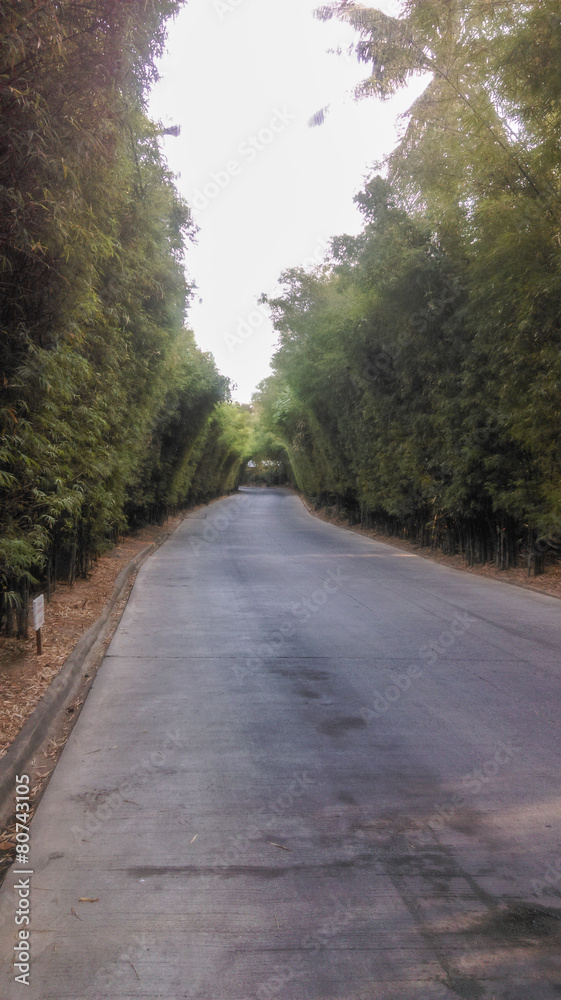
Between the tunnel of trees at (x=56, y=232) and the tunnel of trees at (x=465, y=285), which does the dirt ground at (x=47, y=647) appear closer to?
the tunnel of trees at (x=56, y=232)

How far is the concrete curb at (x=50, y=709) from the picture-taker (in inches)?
135

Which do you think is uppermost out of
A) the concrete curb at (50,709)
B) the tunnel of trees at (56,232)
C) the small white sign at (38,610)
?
the tunnel of trees at (56,232)

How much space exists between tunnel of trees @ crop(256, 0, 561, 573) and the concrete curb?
570cm

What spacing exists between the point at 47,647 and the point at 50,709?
5.22 ft

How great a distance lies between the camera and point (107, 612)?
8.06 metres

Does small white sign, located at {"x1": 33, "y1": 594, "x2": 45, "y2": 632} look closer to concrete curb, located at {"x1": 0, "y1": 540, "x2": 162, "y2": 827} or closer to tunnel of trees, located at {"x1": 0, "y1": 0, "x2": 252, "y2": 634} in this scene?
tunnel of trees, located at {"x1": 0, "y1": 0, "x2": 252, "y2": 634}

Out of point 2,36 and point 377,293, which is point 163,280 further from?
point 2,36

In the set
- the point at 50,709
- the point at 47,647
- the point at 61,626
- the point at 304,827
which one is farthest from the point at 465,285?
the point at 304,827

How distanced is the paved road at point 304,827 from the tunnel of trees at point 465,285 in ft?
→ 13.4

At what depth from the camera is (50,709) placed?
4566 millimetres

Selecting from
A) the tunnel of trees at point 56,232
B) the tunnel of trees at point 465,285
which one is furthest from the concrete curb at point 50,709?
the tunnel of trees at point 465,285

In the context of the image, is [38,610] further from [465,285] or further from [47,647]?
[465,285]

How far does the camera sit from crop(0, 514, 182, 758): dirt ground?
4445mm

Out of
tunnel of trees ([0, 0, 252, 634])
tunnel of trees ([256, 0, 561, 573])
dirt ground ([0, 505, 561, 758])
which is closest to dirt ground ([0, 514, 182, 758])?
dirt ground ([0, 505, 561, 758])
